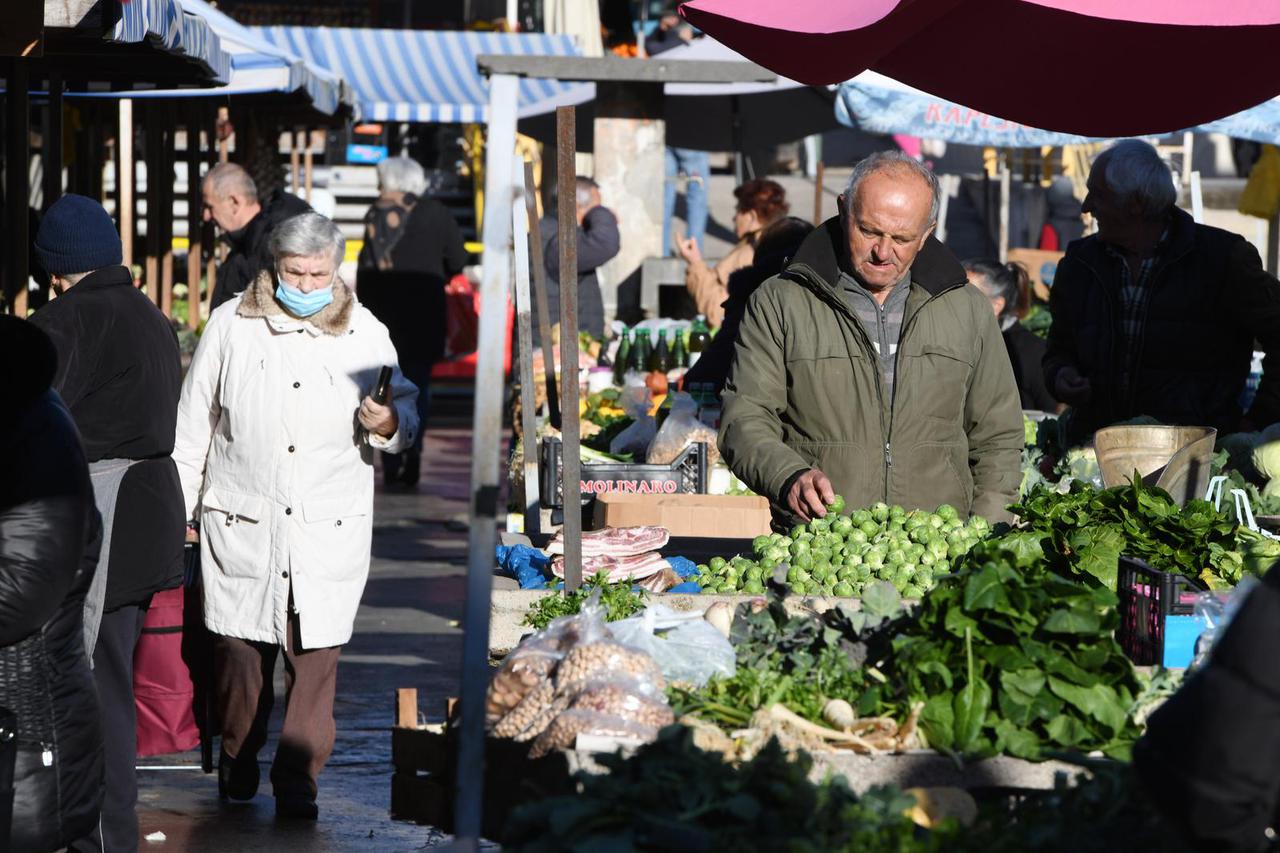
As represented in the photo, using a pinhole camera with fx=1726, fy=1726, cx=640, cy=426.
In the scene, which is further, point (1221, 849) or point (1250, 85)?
point (1250, 85)

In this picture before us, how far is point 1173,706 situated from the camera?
2.36 m

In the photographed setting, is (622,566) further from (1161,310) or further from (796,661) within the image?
(1161,310)

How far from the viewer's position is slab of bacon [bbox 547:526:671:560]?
15.7ft

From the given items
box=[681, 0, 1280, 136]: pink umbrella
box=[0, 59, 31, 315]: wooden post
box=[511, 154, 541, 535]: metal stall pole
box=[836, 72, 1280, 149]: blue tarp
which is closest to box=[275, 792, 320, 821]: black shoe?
box=[511, 154, 541, 535]: metal stall pole

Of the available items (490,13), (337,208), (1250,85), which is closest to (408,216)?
(1250,85)

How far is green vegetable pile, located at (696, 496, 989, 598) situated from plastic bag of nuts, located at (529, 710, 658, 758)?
46.1 inches

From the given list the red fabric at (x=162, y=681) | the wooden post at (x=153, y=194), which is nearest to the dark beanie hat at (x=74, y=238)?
the red fabric at (x=162, y=681)

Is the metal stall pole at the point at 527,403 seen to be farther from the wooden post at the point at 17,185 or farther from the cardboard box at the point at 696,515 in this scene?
the wooden post at the point at 17,185

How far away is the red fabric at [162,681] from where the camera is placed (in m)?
6.00

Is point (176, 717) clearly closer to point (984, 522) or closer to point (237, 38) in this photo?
point (984, 522)

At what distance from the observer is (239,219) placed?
9117 millimetres

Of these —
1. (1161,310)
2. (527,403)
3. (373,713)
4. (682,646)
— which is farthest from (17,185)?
(682,646)

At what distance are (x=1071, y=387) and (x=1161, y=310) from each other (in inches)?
16.3

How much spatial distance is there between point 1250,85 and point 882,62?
1.13m
